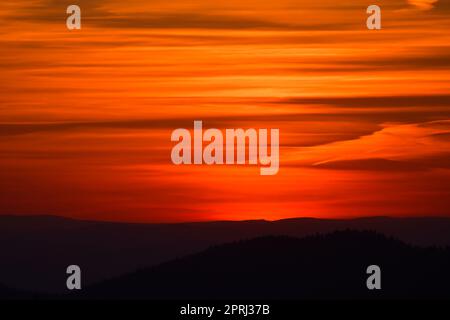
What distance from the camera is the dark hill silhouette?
4444 centimetres

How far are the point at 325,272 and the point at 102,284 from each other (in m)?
9.84

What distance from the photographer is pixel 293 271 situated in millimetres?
48188

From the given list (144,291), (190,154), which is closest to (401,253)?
(144,291)

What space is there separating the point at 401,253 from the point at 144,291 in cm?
973

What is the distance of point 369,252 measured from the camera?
151ft

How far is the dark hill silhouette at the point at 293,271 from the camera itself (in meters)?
44.4

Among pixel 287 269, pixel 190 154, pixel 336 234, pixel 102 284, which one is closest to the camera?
pixel 190 154

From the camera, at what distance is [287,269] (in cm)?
4872
